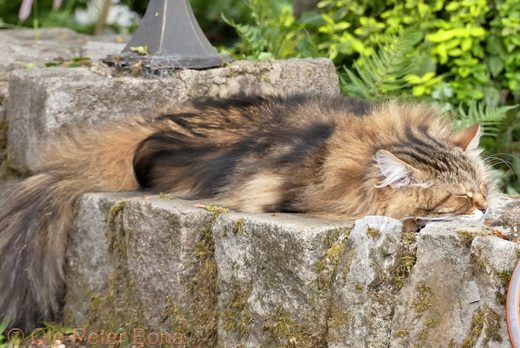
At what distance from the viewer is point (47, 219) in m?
3.40

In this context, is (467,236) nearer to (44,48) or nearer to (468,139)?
(468,139)

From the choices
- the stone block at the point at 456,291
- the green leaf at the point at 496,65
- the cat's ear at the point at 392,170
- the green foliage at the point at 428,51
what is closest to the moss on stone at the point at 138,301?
the cat's ear at the point at 392,170

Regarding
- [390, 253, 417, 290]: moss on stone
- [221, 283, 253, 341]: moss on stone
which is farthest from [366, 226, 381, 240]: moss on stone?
[221, 283, 253, 341]: moss on stone

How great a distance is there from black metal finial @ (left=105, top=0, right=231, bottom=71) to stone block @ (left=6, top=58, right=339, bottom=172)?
0.26ft

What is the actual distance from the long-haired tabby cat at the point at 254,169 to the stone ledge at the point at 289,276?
0.47 feet

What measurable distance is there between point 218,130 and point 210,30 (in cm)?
507

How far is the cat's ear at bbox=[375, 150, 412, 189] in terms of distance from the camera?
2604mm

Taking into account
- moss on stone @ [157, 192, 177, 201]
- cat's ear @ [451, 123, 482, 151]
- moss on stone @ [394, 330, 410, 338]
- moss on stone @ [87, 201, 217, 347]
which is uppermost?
cat's ear @ [451, 123, 482, 151]

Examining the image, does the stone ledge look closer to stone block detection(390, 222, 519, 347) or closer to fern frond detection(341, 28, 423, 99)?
stone block detection(390, 222, 519, 347)

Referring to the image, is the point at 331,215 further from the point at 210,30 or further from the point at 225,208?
the point at 210,30

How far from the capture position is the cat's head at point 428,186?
2.66 m

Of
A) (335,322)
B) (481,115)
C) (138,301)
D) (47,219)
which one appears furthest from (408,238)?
(481,115)

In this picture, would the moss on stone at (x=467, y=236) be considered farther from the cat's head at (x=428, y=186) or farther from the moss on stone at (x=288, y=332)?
the moss on stone at (x=288, y=332)

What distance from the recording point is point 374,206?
273 cm
